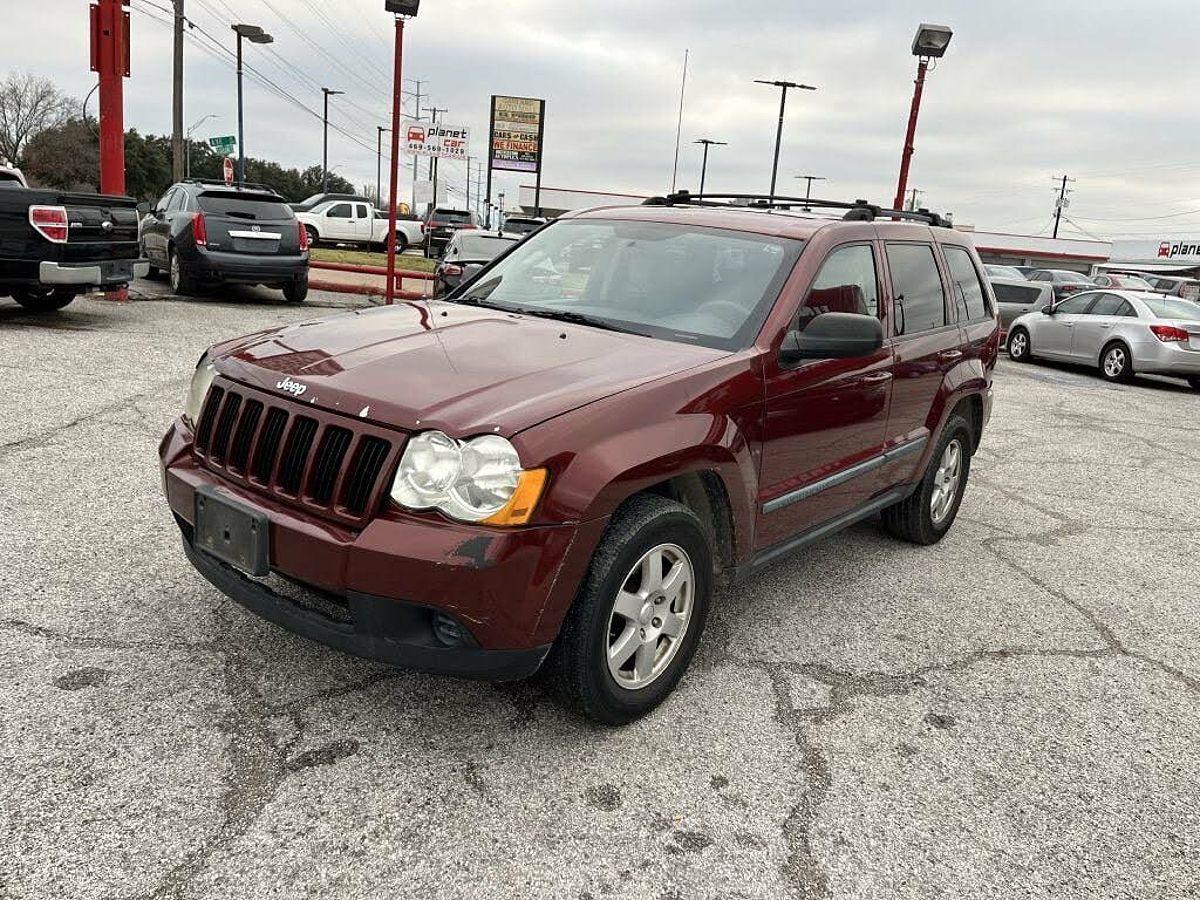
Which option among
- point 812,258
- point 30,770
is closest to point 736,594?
point 812,258

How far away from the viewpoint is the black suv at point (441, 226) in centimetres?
2967

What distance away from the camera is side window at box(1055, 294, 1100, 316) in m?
15.4

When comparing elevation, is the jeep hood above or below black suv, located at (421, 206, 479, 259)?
below

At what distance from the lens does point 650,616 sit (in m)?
3.04

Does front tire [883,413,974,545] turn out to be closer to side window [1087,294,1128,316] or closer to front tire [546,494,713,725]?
front tire [546,494,713,725]

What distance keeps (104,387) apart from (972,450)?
6.25 metres

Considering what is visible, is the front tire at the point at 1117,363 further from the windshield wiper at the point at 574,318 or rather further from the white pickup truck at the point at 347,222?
the white pickup truck at the point at 347,222

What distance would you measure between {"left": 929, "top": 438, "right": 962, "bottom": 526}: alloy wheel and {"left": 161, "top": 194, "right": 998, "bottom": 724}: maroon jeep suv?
841 millimetres

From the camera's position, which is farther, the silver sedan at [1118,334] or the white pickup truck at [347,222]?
the white pickup truck at [347,222]

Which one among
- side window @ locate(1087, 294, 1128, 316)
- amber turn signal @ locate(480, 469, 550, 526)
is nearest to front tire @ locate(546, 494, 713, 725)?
amber turn signal @ locate(480, 469, 550, 526)

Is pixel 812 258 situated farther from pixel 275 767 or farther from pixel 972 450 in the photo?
pixel 275 767

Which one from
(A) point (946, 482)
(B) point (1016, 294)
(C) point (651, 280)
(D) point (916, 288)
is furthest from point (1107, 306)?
(C) point (651, 280)

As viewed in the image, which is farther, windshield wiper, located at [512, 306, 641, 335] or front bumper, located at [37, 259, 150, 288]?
front bumper, located at [37, 259, 150, 288]

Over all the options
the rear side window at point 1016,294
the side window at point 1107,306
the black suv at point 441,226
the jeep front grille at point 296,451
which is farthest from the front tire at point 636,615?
the black suv at point 441,226
